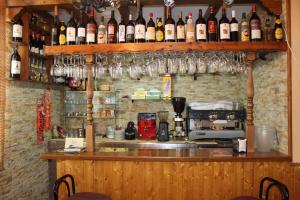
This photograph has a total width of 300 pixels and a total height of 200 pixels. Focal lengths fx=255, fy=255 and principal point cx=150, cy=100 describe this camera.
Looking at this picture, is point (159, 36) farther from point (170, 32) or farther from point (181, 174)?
point (181, 174)

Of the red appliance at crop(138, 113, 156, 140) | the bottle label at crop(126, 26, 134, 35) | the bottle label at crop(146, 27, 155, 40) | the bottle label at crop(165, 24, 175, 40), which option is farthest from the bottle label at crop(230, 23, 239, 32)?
the red appliance at crop(138, 113, 156, 140)

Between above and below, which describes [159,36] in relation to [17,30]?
below

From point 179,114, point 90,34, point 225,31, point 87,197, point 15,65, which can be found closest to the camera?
point 87,197

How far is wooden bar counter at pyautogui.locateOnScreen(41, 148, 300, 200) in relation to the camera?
2.81 m

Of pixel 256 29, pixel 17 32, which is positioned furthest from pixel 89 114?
pixel 256 29

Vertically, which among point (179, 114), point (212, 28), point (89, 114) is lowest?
point (179, 114)

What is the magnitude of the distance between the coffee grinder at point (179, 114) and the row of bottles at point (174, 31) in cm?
194

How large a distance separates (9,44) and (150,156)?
8.15ft

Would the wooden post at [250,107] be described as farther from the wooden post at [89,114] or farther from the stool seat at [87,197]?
the wooden post at [89,114]

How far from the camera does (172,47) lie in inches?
114

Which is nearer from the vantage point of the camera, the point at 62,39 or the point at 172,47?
the point at 172,47

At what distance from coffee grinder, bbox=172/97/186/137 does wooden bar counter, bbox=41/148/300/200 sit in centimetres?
200

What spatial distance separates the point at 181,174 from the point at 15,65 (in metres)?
2.64

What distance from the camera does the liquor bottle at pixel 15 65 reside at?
11.5 feet
